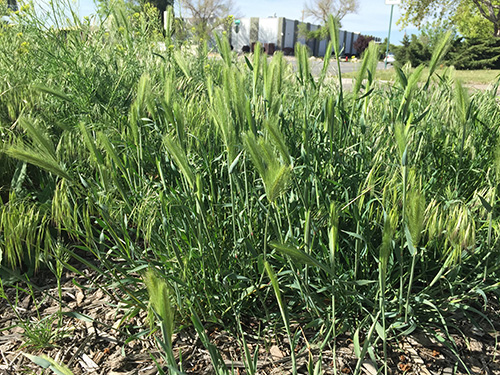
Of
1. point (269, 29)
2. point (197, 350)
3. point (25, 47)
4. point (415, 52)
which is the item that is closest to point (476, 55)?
point (415, 52)

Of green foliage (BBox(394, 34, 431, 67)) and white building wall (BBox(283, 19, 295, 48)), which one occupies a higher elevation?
white building wall (BBox(283, 19, 295, 48))

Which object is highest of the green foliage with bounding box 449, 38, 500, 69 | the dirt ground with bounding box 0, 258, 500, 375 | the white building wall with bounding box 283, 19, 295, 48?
the white building wall with bounding box 283, 19, 295, 48

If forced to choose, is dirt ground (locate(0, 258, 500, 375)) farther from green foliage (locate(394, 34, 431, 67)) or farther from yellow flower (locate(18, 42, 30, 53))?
green foliage (locate(394, 34, 431, 67))

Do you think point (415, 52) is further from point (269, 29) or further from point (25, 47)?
point (269, 29)

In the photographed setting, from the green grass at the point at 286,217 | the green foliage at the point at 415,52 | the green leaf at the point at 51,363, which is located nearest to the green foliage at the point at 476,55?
the green foliage at the point at 415,52

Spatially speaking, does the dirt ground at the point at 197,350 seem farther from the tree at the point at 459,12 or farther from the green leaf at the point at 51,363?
the tree at the point at 459,12

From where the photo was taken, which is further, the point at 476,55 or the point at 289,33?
the point at 289,33

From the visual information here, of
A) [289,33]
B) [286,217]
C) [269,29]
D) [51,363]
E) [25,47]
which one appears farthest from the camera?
[289,33]

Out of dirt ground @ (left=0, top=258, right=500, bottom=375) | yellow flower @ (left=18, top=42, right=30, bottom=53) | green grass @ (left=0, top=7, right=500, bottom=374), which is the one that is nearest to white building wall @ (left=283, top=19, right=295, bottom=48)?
yellow flower @ (left=18, top=42, right=30, bottom=53)

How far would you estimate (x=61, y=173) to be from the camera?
3.23 feet

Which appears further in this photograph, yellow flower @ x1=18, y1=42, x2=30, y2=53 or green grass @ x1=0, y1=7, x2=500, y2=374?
yellow flower @ x1=18, y1=42, x2=30, y2=53

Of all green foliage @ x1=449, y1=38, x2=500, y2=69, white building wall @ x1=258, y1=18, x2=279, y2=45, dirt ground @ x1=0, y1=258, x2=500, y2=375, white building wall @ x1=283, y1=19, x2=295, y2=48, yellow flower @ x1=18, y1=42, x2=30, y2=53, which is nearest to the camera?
dirt ground @ x1=0, y1=258, x2=500, y2=375

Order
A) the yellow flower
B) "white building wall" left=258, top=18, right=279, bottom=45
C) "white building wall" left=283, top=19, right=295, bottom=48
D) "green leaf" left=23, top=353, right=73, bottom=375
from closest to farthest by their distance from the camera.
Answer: "green leaf" left=23, top=353, right=73, bottom=375 < the yellow flower < "white building wall" left=258, top=18, right=279, bottom=45 < "white building wall" left=283, top=19, right=295, bottom=48

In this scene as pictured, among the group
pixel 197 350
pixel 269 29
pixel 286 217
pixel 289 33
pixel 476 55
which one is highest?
pixel 269 29
